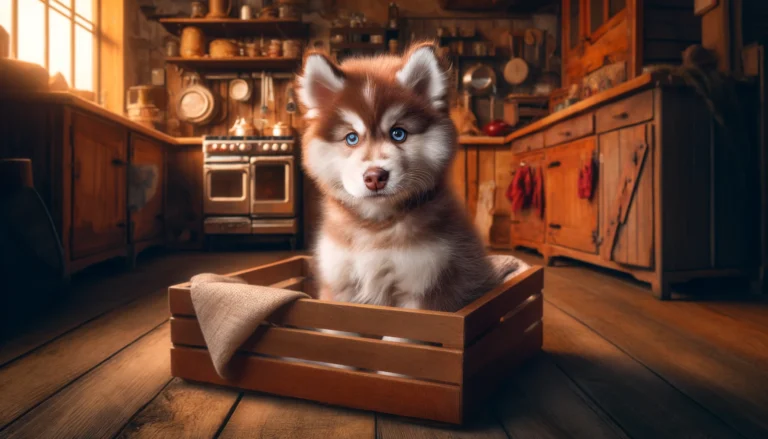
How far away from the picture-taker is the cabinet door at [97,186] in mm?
2652

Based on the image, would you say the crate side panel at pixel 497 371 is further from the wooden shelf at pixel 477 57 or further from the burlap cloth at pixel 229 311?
the wooden shelf at pixel 477 57

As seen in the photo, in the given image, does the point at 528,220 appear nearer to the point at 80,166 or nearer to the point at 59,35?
the point at 80,166

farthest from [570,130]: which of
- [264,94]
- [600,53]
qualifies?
[264,94]

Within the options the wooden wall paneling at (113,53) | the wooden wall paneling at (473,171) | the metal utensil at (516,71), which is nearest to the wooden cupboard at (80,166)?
the wooden wall paneling at (113,53)

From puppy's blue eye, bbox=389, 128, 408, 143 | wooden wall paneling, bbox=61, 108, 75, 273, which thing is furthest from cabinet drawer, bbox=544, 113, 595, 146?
wooden wall paneling, bbox=61, 108, 75, 273

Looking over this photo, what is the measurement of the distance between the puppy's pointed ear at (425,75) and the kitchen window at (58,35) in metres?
3.16

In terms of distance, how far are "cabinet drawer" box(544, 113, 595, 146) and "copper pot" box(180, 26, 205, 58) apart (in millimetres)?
3885

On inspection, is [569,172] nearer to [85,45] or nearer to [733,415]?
[733,415]

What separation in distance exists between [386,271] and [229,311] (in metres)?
0.38

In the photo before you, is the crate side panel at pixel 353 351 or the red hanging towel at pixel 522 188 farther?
the red hanging towel at pixel 522 188

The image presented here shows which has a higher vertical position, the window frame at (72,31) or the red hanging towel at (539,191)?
the window frame at (72,31)

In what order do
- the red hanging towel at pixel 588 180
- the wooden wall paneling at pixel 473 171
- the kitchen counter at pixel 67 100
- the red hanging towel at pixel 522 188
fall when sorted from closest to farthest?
the kitchen counter at pixel 67 100 → the red hanging towel at pixel 588 180 → the red hanging towel at pixel 522 188 → the wooden wall paneling at pixel 473 171

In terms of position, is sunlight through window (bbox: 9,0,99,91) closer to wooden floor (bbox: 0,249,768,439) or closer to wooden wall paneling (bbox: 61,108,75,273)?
wooden wall paneling (bbox: 61,108,75,273)

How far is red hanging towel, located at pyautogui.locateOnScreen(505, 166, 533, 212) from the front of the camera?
389cm
